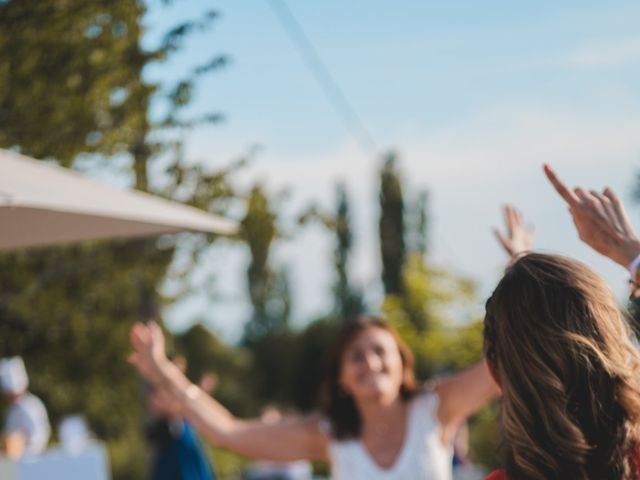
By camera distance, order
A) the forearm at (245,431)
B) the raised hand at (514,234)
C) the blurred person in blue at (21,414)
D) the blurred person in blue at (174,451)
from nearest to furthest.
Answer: the raised hand at (514,234) → the forearm at (245,431) → the blurred person in blue at (174,451) → the blurred person in blue at (21,414)

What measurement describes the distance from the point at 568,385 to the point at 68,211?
3.25 meters

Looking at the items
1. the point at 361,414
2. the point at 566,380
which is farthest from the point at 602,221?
the point at 361,414

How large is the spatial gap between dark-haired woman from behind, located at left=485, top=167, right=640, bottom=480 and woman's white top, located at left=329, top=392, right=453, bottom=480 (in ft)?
7.00

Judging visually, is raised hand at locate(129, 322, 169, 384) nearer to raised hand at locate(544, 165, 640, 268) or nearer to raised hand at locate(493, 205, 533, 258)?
raised hand at locate(493, 205, 533, 258)

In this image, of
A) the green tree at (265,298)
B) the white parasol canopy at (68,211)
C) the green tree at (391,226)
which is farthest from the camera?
the green tree at (265,298)

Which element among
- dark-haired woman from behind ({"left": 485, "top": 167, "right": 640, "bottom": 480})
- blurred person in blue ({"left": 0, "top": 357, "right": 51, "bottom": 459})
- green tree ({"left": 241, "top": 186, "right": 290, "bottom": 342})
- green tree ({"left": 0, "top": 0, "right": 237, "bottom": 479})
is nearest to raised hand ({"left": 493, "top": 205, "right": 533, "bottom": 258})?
dark-haired woman from behind ({"left": 485, "top": 167, "right": 640, "bottom": 480})

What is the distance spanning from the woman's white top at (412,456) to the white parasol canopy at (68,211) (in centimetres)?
156

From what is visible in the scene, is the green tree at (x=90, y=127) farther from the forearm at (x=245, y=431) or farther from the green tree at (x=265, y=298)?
the green tree at (x=265, y=298)

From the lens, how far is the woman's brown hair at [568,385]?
1.71m

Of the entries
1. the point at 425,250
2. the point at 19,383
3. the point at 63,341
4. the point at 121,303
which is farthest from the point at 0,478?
the point at 425,250

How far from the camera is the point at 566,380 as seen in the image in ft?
5.65

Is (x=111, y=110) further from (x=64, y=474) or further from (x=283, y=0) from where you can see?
(x=64, y=474)

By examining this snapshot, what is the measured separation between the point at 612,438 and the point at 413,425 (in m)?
2.31

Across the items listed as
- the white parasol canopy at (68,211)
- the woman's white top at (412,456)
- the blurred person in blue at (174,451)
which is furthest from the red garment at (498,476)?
the blurred person in blue at (174,451)
